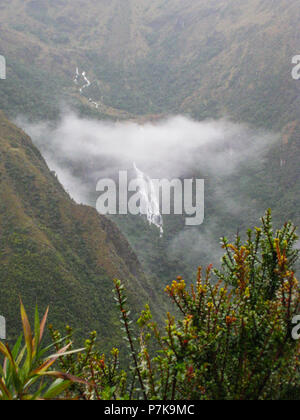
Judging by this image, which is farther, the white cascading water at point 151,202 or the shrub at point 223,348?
the white cascading water at point 151,202

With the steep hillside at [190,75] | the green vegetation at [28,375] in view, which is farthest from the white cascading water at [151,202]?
the green vegetation at [28,375]

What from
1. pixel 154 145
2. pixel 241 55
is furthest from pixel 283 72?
pixel 154 145

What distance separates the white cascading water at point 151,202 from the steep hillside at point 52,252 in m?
50.9

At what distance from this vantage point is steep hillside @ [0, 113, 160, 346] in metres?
38.0

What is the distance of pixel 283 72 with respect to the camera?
462ft

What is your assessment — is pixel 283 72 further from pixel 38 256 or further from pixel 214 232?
pixel 38 256

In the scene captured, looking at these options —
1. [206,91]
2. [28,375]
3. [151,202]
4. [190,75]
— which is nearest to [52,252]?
[28,375]

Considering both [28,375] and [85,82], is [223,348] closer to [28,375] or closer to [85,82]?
[28,375]

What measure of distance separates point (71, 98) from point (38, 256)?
12217 centimetres

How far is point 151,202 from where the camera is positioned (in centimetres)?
12200

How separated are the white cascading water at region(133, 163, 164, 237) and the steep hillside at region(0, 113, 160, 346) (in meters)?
50.9

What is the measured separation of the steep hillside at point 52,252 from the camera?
38.0 metres

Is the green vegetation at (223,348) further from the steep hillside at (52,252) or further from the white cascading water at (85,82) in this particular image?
the white cascading water at (85,82)

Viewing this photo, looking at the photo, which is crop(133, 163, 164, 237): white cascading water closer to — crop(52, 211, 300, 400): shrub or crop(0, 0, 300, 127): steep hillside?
crop(0, 0, 300, 127): steep hillside
